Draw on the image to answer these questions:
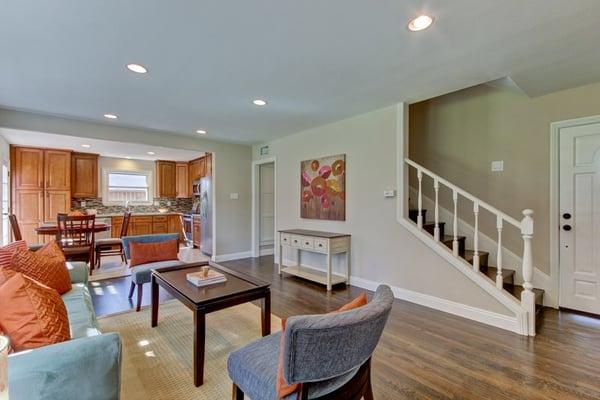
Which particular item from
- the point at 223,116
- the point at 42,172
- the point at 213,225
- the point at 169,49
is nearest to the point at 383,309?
the point at 169,49

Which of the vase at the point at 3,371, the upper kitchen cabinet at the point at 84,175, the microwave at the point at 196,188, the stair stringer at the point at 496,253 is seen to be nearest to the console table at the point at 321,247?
the stair stringer at the point at 496,253

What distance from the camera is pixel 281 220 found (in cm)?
549

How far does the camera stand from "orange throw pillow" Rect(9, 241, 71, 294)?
212 cm

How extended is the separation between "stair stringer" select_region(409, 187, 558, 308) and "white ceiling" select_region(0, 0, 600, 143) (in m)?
1.71

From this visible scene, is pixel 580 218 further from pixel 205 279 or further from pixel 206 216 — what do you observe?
pixel 206 216

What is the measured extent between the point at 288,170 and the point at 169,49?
3.20 m

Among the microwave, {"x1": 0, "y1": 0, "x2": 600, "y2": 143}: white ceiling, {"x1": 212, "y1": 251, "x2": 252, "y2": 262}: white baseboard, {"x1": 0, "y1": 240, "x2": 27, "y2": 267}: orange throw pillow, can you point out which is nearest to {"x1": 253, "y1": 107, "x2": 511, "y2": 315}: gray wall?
{"x1": 0, "y1": 0, "x2": 600, "y2": 143}: white ceiling

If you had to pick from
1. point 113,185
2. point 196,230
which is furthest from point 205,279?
point 113,185

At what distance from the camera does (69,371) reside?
1.06m

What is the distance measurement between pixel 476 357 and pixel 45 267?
3405 millimetres

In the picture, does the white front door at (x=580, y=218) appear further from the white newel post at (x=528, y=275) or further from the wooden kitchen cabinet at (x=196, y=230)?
the wooden kitchen cabinet at (x=196, y=230)

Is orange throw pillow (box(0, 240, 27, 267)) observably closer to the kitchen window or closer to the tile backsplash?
the tile backsplash

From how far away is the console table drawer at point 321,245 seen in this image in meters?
4.00

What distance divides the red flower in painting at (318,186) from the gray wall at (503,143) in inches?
62.0
